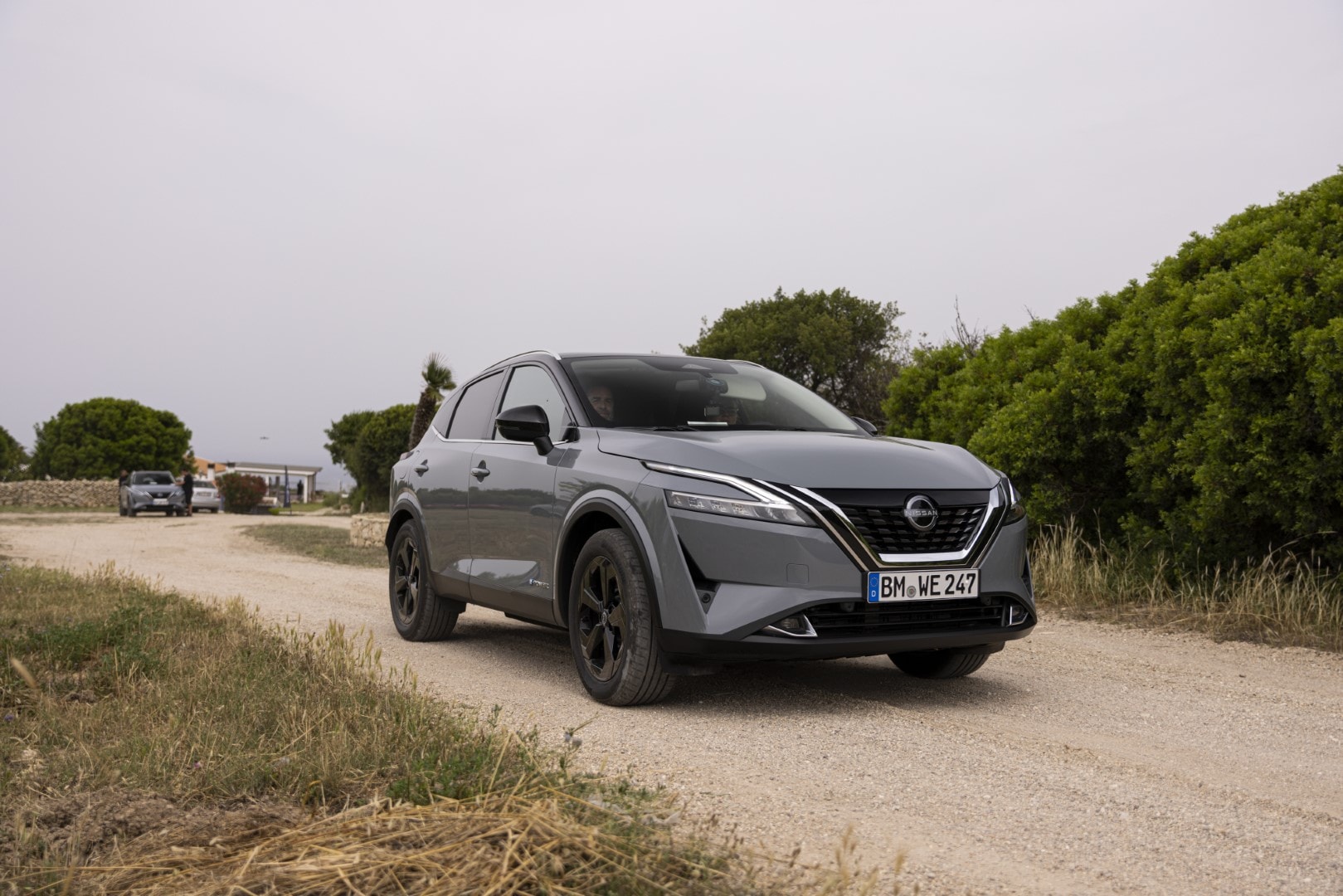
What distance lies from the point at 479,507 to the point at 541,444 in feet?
3.00

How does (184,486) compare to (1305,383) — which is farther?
(184,486)

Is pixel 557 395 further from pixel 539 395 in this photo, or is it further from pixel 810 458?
pixel 810 458

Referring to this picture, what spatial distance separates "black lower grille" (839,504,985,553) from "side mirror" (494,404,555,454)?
1829mm

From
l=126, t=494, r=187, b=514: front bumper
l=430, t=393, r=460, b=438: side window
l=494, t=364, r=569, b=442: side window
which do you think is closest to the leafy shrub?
l=126, t=494, r=187, b=514: front bumper

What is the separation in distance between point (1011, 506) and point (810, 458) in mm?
1082

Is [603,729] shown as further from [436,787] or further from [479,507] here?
[479,507]

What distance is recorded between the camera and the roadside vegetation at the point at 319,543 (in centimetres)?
1730

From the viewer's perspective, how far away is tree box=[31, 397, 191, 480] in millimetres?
66125

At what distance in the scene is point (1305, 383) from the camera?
758 cm

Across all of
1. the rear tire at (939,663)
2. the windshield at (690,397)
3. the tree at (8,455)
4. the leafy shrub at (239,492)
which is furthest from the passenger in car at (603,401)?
the tree at (8,455)

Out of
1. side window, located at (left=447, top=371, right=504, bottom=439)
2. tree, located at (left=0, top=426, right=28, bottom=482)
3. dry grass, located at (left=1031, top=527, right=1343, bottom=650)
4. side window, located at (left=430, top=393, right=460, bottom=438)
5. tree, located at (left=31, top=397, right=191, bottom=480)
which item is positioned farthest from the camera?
tree, located at (left=0, top=426, right=28, bottom=482)

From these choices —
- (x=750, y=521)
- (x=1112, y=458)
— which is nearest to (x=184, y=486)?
(x=1112, y=458)

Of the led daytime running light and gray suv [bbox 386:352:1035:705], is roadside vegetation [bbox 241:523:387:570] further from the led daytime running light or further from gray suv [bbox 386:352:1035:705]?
the led daytime running light

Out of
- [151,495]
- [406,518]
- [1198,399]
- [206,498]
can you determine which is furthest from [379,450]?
[1198,399]
